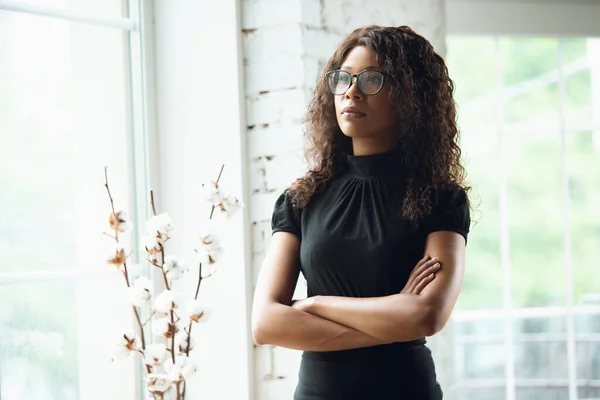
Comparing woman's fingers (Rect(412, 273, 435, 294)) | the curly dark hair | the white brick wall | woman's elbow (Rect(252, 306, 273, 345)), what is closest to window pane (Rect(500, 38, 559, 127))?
the white brick wall

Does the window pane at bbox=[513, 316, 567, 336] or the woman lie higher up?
the woman

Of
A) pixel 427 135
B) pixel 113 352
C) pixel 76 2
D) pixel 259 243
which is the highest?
pixel 76 2

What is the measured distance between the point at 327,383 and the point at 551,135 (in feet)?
5.33

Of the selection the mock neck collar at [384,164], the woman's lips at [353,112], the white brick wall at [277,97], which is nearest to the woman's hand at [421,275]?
the mock neck collar at [384,164]

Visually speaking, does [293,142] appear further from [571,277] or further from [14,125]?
[571,277]

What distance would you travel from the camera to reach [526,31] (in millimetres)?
2979

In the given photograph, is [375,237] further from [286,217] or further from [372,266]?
[286,217]

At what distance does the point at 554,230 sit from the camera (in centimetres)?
304

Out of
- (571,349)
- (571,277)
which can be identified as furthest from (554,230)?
(571,349)

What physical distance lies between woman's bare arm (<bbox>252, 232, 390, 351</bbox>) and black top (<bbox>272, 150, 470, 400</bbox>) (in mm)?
56

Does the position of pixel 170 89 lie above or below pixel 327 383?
above

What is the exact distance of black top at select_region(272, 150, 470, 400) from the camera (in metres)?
1.81

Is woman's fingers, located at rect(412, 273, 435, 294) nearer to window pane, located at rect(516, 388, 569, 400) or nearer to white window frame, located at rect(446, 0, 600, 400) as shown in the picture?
white window frame, located at rect(446, 0, 600, 400)

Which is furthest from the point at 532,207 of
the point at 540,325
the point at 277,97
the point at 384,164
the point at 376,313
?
the point at 376,313
